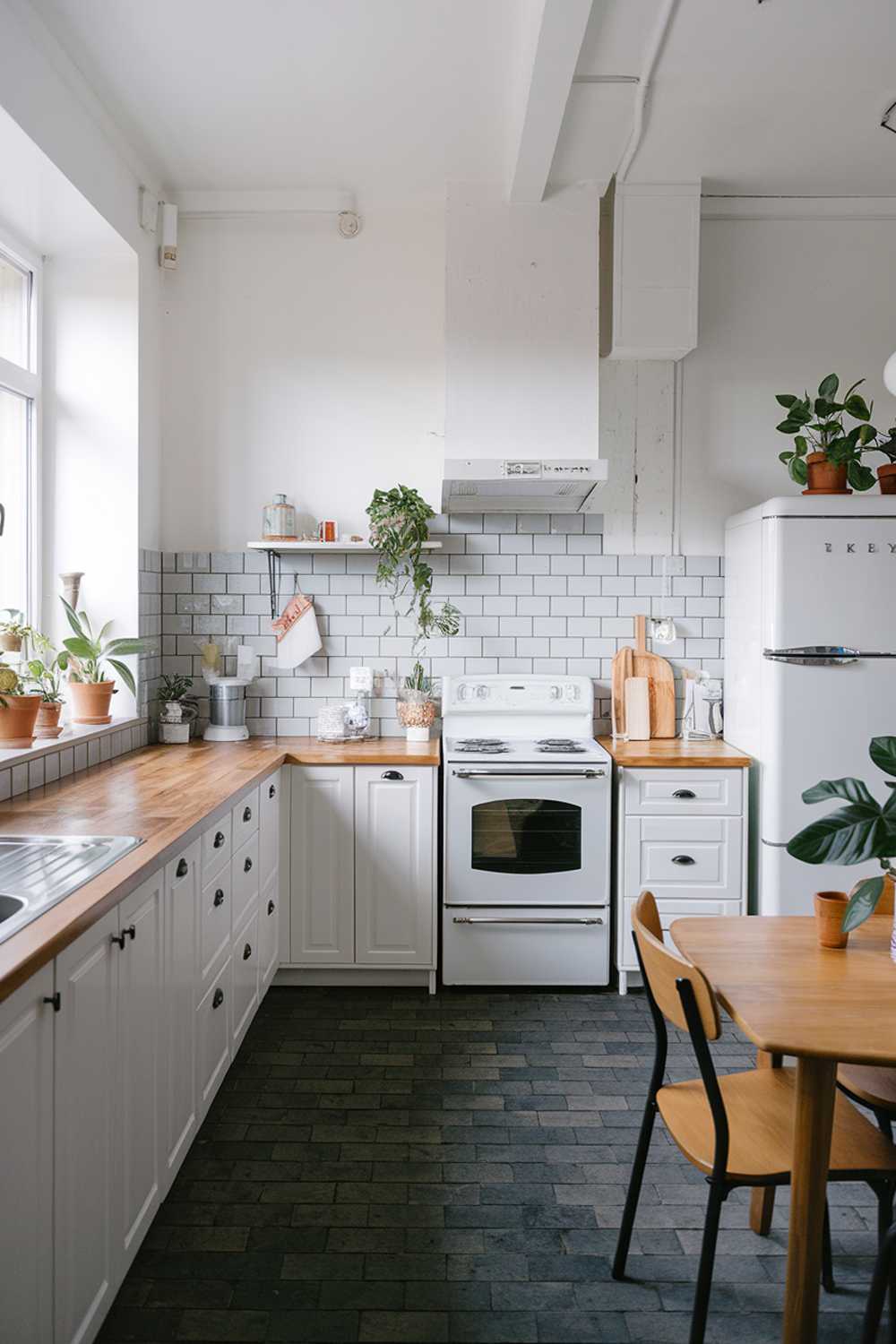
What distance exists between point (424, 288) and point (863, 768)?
2.60m

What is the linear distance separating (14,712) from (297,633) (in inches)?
56.8

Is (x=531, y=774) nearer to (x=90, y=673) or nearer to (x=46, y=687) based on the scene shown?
(x=90, y=673)

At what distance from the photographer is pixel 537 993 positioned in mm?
3635

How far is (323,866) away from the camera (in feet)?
11.9

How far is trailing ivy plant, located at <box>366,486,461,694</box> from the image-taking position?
3869mm

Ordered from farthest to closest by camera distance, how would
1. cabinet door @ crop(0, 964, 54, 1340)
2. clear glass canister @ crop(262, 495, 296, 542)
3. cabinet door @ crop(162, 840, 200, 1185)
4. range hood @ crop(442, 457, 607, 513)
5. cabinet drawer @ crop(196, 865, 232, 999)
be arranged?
clear glass canister @ crop(262, 495, 296, 542)
range hood @ crop(442, 457, 607, 513)
cabinet drawer @ crop(196, 865, 232, 999)
cabinet door @ crop(162, 840, 200, 1185)
cabinet door @ crop(0, 964, 54, 1340)

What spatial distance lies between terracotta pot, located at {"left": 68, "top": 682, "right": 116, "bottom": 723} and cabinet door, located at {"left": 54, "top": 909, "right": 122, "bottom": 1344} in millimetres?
1802

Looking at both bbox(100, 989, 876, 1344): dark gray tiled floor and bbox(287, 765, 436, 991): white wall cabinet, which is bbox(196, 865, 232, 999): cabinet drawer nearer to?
bbox(100, 989, 876, 1344): dark gray tiled floor

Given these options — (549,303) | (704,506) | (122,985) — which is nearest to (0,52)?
(549,303)

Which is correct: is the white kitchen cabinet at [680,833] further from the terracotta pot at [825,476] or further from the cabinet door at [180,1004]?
the cabinet door at [180,1004]

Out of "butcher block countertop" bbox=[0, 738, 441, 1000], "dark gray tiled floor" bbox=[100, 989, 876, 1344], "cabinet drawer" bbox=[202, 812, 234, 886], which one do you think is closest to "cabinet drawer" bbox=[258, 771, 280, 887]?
"butcher block countertop" bbox=[0, 738, 441, 1000]

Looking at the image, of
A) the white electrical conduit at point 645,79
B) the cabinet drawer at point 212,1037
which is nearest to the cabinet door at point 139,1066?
the cabinet drawer at point 212,1037

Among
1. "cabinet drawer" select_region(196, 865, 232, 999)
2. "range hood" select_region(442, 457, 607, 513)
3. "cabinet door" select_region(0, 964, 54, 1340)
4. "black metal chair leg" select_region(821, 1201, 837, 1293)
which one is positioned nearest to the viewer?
"cabinet door" select_region(0, 964, 54, 1340)

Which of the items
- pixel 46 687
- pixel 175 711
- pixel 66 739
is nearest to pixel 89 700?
pixel 46 687
